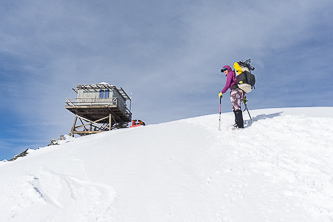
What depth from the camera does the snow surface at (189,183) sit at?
2.67 metres

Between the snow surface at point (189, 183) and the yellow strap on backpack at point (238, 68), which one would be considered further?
the yellow strap on backpack at point (238, 68)

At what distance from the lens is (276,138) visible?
5199mm

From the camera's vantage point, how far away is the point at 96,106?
75.9ft

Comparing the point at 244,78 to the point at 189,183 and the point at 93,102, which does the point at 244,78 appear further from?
the point at 93,102

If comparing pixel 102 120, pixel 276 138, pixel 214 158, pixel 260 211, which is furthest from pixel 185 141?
pixel 102 120

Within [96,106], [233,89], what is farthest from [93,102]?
[233,89]

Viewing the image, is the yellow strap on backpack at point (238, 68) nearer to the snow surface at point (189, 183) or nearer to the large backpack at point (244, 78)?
the large backpack at point (244, 78)

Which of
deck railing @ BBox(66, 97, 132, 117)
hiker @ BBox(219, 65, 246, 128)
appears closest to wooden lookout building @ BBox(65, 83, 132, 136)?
deck railing @ BBox(66, 97, 132, 117)

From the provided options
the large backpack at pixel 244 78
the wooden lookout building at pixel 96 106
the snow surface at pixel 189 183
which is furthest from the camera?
the wooden lookout building at pixel 96 106

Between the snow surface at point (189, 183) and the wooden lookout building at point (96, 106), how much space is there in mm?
18803

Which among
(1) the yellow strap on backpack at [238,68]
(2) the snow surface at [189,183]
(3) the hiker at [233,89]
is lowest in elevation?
(2) the snow surface at [189,183]

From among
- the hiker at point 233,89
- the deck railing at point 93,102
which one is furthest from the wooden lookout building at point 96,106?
the hiker at point 233,89

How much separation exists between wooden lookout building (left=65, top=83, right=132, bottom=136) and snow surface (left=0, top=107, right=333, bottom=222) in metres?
18.8

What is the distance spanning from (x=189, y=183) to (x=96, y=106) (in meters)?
21.3
